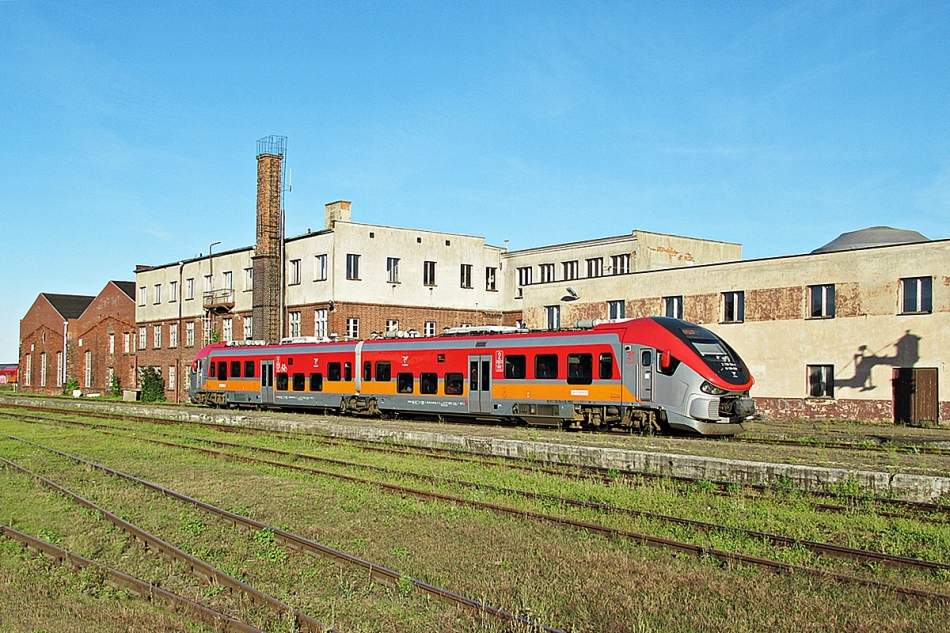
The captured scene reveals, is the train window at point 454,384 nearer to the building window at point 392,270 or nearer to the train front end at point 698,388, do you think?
the train front end at point 698,388

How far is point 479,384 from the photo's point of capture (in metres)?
26.4

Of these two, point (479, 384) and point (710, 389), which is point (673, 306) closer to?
point (479, 384)

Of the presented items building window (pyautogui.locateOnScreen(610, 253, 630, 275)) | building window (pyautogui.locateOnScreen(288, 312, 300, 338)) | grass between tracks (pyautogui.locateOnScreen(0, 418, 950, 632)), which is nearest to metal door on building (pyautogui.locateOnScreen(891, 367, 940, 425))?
building window (pyautogui.locateOnScreen(610, 253, 630, 275))

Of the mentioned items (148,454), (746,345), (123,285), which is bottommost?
(148,454)

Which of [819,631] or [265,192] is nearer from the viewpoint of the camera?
[819,631]

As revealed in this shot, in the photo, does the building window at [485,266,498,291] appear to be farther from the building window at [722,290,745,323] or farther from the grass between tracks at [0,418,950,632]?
the grass between tracks at [0,418,950,632]

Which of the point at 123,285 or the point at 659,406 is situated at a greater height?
the point at 123,285

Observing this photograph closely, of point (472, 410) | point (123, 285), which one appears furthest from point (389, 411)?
point (123, 285)

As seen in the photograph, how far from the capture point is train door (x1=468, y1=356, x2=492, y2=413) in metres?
26.2

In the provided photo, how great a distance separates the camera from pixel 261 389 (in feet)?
117

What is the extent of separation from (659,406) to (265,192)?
111 ft

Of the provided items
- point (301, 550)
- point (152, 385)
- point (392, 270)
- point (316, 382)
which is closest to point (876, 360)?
point (316, 382)

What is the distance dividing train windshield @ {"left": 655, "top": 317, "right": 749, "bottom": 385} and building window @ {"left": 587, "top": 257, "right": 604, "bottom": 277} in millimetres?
26160

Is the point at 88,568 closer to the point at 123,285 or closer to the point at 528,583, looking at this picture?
the point at 528,583
